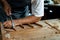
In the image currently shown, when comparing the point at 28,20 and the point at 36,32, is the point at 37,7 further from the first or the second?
the point at 36,32

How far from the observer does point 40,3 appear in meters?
1.38

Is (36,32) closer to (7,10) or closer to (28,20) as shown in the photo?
(28,20)

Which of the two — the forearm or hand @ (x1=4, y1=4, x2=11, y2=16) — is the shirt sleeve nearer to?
the forearm

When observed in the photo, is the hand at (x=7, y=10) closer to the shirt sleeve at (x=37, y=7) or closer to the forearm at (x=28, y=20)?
the forearm at (x=28, y=20)

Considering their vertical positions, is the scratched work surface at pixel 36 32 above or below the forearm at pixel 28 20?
below

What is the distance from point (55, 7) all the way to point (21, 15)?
0.63 m

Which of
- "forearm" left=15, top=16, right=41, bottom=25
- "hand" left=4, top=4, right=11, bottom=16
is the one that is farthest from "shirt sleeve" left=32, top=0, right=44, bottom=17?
"hand" left=4, top=4, right=11, bottom=16

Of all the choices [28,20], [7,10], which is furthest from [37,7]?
[7,10]

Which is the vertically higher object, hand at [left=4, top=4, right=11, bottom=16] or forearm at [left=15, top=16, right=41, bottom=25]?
hand at [left=4, top=4, right=11, bottom=16]

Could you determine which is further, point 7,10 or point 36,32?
point 7,10

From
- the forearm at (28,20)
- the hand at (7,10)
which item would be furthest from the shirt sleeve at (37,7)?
the hand at (7,10)

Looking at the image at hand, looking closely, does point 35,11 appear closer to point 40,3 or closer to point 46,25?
point 40,3

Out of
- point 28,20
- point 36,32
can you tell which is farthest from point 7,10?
point 36,32

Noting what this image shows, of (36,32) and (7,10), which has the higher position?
(7,10)
